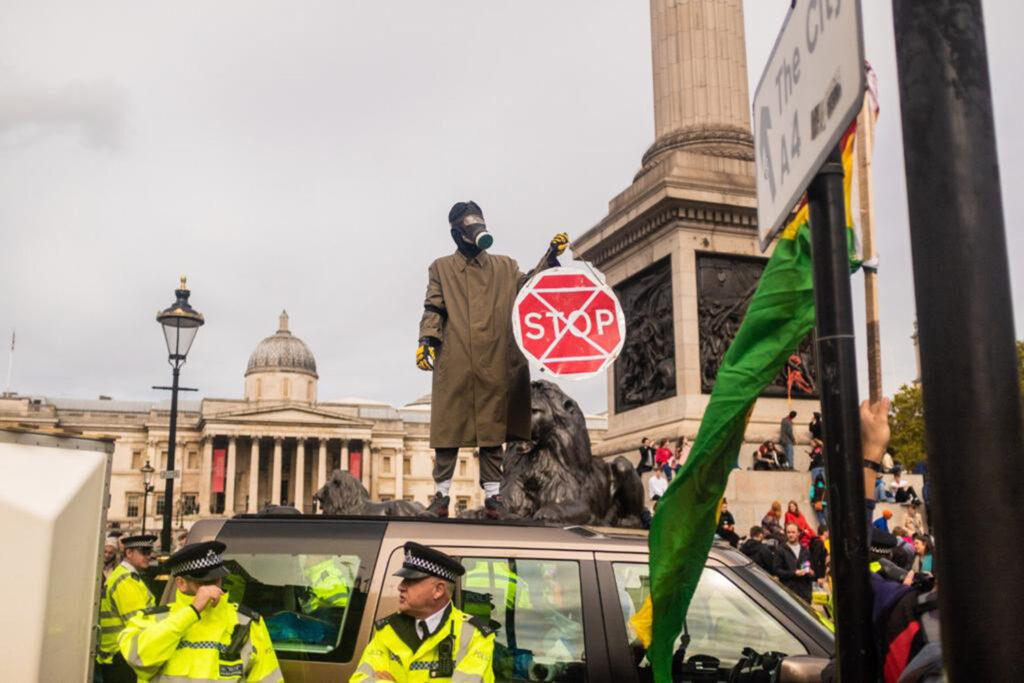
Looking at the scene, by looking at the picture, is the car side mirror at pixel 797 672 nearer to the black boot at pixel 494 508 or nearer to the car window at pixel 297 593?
the car window at pixel 297 593

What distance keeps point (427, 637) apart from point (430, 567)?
0.84 feet

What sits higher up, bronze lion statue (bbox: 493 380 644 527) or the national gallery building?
the national gallery building

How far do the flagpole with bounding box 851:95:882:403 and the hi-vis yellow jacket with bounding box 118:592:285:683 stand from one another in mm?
2583

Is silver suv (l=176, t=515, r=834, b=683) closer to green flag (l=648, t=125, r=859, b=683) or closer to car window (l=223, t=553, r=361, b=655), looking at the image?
car window (l=223, t=553, r=361, b=655)

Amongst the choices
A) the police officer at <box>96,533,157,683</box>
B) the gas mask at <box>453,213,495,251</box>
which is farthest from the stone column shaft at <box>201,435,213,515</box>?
the gas mask at <box>453,213,495,251</box>

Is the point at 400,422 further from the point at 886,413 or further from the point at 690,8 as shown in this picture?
the point at 886,413

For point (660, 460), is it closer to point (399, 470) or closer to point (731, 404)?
point (731, 404)

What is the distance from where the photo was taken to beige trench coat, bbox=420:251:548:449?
269 inches

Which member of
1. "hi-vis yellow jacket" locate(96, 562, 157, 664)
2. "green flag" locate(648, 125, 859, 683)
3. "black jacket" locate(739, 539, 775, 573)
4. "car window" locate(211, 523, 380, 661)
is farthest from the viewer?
"black jacket" locate(739, 539, 775, 573)

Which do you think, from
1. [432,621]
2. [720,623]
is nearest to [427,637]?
[432,621]

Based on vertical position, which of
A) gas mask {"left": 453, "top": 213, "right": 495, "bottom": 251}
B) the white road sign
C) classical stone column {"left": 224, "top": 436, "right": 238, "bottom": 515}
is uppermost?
classical stone column {"left": 224, "top": 436, "right": 238, "bottom": 515}

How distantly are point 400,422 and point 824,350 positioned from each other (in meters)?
115

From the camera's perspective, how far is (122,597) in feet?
25.2

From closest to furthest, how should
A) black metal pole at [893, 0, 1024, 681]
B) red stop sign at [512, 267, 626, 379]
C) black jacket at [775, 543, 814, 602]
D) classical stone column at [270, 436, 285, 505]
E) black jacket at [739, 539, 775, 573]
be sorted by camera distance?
black metal pole at [893, 0, 1024, 681] < red stop sign at [512, 267, 626, 379] < black jacket at [739, 539, 775, 573] < black jacket at [775, 543, 814, 602] < classical stone column at [270, 436, 285, 505]
